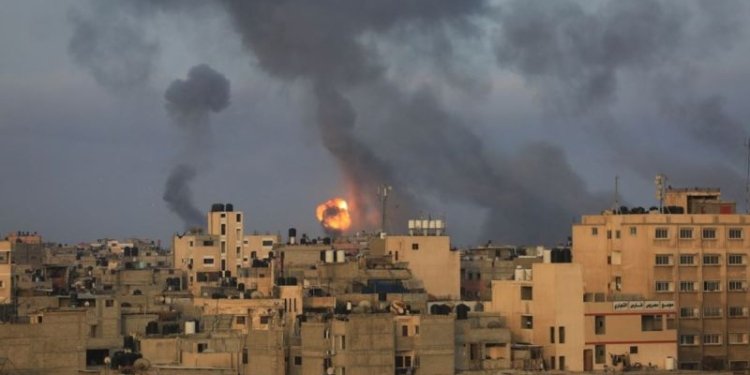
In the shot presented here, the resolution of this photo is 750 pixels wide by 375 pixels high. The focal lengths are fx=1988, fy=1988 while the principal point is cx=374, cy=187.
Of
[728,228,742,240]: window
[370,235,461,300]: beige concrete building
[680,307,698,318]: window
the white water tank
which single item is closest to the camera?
the white water tank

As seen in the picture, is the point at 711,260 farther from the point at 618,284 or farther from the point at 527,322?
the point at 527,322

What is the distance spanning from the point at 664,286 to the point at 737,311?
16.0 ft

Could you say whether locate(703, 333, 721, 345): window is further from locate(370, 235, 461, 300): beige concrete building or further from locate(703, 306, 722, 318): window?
locate(370, 235, 461, 300): beige concrete building

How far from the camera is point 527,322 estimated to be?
3632 inches

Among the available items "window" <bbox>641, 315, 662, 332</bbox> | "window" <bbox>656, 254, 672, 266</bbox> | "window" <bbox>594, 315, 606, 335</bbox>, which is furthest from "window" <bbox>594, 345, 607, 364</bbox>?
"window" <bbox>656, 254, 672, 266</bbox>

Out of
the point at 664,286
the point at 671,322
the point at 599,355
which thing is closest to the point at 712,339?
the point at 664,286

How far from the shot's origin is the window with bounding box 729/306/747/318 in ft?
377

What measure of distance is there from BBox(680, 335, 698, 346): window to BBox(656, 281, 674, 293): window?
340cm

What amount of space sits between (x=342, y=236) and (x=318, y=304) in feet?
235

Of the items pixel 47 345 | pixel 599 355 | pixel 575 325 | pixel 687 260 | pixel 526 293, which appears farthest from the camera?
pixel 687 260

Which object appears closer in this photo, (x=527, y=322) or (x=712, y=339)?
(x=527, y=322)

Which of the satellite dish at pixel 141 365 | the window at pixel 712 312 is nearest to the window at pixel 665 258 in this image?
the window at pixel 712 312

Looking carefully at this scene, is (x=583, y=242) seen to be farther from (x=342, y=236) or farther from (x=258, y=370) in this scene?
(x=342, y=236)

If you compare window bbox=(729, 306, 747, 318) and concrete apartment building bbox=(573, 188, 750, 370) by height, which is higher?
concrete apartment building bbox=(573, 188, 750, 370)
